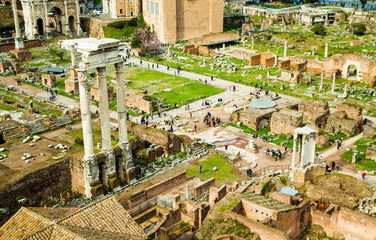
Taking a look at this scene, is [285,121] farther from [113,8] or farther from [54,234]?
[113,8]

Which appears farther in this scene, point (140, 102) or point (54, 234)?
point (140, 102)

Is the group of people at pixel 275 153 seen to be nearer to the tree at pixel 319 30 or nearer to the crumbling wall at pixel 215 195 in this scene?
the crumbling wall at pixel 215 195

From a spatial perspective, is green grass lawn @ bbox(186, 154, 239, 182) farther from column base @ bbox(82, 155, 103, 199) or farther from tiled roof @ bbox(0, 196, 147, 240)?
tiled roof @ bbox(0, 196, 147, 240)

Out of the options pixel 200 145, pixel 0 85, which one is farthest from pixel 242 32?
pixel 200 145

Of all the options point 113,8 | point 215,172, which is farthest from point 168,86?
point 113,8

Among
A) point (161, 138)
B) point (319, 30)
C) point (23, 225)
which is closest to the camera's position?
point (23, 225)

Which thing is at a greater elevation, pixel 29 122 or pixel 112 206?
pixel 112 206

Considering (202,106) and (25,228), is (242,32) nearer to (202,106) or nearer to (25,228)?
(202,106)
